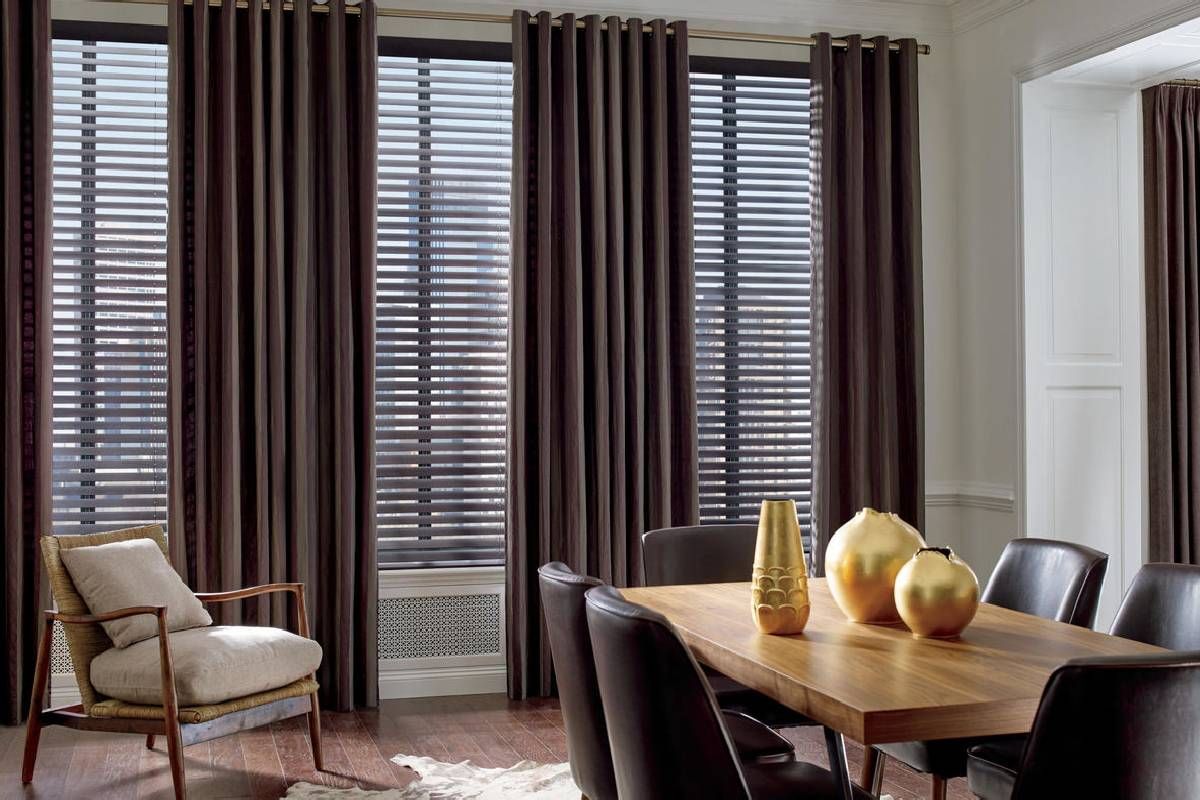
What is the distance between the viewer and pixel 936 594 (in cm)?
231

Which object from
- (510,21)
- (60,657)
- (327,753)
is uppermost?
(510,21)

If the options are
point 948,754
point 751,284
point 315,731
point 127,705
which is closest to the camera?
point 948,754

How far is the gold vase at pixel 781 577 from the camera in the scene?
2404 mm

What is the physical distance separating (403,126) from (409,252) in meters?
0.52

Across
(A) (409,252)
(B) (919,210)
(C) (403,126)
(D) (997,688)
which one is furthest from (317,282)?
(D) (997,688)

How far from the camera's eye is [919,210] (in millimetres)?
5094

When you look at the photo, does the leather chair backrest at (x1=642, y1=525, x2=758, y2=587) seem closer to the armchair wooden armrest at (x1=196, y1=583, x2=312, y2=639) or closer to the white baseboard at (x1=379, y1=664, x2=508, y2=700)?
the armchair wooden armrest at (x1=196, y1=583, x2=312, y2=639)

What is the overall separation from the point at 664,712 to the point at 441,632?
3118mm

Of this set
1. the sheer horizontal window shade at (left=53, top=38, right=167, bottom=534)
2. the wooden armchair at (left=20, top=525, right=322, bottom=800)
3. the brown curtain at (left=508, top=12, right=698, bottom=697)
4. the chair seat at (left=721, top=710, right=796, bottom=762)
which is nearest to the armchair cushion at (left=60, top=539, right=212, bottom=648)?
the wooden armchair at (left=20, top=525, right=322, bottom=800)

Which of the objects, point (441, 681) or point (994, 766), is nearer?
point (994, 766)

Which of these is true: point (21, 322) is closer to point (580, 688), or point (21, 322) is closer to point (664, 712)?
point (580, 688)

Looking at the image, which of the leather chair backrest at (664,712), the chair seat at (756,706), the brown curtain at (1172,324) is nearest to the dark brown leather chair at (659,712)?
the leather chair backrest at (664,712)

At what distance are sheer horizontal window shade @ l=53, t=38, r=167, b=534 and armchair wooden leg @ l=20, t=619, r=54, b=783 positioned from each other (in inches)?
40.0

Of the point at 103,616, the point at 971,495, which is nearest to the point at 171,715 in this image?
the point at 103,616
